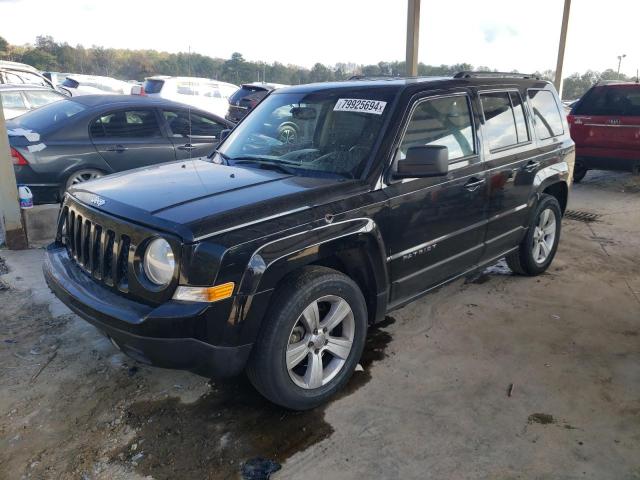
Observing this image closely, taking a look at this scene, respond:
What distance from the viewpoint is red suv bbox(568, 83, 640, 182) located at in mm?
8625

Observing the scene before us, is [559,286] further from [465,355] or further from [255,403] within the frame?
[255,403]

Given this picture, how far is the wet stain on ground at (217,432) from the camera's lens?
2.62 meters

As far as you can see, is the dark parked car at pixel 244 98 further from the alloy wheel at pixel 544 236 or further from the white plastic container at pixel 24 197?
the alloy wheel at pixel 544 236

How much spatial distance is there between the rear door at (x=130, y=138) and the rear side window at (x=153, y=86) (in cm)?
1014

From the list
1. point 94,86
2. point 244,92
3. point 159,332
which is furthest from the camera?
point 94,86

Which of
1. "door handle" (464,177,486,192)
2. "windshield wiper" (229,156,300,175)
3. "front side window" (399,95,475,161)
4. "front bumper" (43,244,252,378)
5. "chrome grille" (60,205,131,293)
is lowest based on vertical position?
→ "front bumper" (43,244,252,378)

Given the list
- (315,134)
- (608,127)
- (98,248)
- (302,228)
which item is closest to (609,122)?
(608,127)

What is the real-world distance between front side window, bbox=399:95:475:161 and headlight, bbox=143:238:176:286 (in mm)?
1616

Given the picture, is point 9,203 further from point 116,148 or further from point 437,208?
point 437,208

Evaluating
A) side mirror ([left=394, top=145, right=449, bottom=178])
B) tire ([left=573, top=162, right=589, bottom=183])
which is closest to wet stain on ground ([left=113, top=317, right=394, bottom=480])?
side mirror ([left=394, top=145, right=449, bottom=178])

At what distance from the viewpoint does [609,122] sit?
28.9 feet

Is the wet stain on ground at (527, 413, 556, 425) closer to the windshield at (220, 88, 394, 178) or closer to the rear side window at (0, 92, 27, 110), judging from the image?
the windshield at (220, 88, 394, 178)

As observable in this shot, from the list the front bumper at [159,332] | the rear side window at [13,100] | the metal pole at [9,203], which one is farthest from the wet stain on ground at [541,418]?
the rear side window at [13,100]

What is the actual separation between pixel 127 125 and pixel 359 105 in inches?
171
